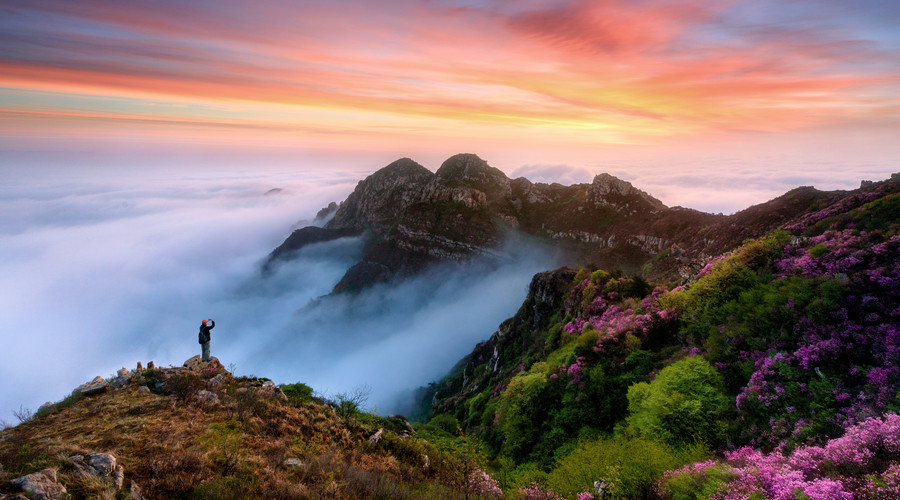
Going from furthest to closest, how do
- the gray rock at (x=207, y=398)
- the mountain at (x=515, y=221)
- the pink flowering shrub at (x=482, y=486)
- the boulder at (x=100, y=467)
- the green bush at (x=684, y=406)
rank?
1. the mountain at (x=515, y=221)
2. the gray rock at (x=207, y=398)
3. the green bush at (x=684, y=406)
4. the pink flowering shrub at (x=482, y=486)
5. the boulder at (x=100, y=467)

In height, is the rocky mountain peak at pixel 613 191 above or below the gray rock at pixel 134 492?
above

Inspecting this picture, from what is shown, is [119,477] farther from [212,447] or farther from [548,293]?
[548,293]

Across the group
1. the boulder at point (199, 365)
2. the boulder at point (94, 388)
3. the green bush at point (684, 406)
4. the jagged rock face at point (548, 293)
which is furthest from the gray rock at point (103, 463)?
the jagged rock face at point (548, 293)

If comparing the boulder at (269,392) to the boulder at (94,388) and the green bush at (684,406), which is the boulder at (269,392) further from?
the green bush at (684,406)

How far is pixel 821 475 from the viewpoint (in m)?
9.61

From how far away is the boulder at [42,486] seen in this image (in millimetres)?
7793

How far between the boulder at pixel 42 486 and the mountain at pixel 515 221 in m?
62.7

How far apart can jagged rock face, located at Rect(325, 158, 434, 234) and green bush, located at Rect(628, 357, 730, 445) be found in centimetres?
13632

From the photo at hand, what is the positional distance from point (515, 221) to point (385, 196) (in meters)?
71.5

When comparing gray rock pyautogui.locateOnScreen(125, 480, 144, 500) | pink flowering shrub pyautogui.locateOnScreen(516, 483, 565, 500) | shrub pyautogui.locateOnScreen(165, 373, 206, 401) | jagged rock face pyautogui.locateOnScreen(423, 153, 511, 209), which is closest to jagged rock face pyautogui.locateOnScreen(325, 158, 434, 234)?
jagged rock face pyautogui.locateOnScreen(423, 153, 511, 209)

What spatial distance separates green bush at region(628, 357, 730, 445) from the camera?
16.0 meters

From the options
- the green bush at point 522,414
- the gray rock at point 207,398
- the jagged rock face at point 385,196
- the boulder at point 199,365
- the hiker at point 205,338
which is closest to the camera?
the gray rock at point 207,398

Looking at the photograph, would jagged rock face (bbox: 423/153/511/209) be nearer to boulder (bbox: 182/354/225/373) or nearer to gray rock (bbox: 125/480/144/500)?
boulder (bbox: 182/354/225/373)

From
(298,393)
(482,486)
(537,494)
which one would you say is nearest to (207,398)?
(298,393)
